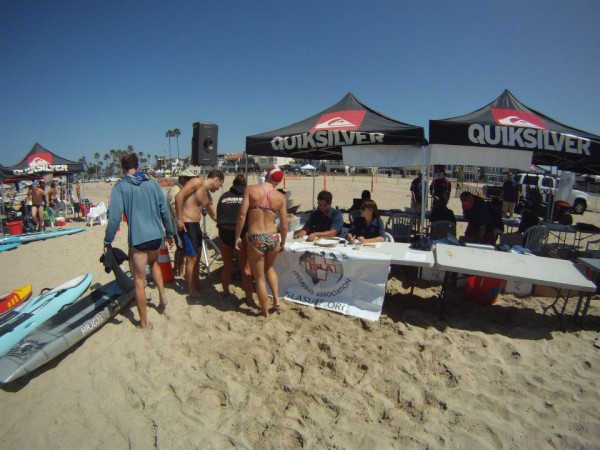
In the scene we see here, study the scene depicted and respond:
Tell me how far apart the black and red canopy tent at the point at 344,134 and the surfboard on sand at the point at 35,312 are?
3.63m

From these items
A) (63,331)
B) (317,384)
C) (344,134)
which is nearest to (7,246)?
(63,331)

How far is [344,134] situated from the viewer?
16.9ft

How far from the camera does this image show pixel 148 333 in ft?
11.2

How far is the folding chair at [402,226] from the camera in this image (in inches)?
261

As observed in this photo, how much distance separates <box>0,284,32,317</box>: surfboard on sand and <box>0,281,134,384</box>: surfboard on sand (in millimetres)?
1094

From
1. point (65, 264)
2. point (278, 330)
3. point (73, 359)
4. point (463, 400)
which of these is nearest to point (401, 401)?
point (463, 400)

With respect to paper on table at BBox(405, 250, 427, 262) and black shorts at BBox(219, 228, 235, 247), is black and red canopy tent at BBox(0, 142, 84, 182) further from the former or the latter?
paper on table at BBox(405, 250, 427, 262)

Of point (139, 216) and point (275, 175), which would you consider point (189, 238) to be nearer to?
point (139, 216)

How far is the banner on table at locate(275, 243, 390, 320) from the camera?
146 inches

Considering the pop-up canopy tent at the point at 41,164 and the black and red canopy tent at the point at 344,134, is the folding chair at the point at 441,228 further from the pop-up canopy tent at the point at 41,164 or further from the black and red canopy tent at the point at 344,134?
the pop-up canopy tent at the point at 41,164

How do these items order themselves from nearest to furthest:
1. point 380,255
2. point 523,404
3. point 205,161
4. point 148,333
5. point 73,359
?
1. point 523,404
2. point 73,359
3. point 148,333
4. point 380,255
5. point 205,161

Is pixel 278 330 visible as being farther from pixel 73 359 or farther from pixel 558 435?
pixel 558 435

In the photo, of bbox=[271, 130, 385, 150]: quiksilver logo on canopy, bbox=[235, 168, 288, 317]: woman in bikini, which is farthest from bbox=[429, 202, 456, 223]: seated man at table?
bbox=[235, 168, 288, 317]: woman in bikini

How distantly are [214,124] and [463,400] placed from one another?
5168 millimetres
